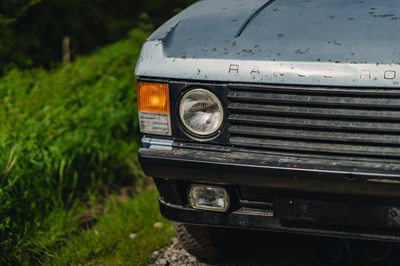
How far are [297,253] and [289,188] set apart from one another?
1.03 metres

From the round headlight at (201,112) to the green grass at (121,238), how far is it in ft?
3.32

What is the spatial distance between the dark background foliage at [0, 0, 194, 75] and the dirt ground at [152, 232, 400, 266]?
8.36ft

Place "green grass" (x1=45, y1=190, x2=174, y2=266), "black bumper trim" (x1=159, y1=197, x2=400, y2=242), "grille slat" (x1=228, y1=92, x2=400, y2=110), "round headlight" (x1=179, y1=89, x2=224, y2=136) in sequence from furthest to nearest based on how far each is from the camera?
"green grass" (x1=45, y1=190, x2=174, y2=266) → "round headlight" (x1=179, y1=89, x2=224, y2=136) → "black bumper trim" (x1=159, y1=197, x2=400, y2=242) → "grille slat" (x1=228, y1=92, x2=400, y2=110)

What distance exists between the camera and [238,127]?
3.23m

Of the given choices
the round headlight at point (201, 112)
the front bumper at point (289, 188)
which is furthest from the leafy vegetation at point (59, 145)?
the round headlight at point (201, 112)

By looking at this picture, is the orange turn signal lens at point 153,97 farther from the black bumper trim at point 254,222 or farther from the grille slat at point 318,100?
the black bumper trim at point 254,222

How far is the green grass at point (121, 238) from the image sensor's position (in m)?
4.07

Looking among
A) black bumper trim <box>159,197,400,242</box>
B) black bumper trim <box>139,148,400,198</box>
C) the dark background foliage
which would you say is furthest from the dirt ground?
the dark background foliage

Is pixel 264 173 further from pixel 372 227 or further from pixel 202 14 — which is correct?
pixel 202 14

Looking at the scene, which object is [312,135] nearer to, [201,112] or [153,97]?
[201,112]

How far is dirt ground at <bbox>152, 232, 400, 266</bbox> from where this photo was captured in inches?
153

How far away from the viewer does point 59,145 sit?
4.80 meters

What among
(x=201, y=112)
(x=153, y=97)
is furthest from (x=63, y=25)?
(x=201, y=112)

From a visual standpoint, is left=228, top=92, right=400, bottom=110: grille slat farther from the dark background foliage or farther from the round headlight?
the dark background foliage
